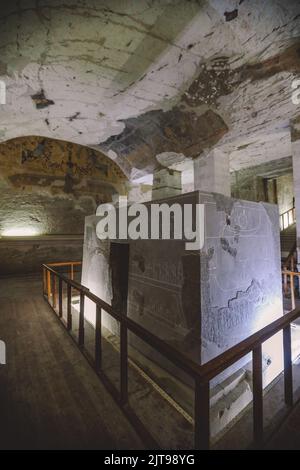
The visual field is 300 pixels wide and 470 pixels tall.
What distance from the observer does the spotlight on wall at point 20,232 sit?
785 cm

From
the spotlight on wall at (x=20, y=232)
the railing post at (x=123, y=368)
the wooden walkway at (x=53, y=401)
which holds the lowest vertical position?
the wooden walkway at (x=53, y=401)

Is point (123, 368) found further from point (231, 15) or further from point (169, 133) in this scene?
point (169, 133)

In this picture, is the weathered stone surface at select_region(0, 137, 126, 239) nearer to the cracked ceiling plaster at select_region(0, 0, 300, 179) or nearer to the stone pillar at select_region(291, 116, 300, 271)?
the cracked ceiling plaster at select_region(0, 0, 300, 179)

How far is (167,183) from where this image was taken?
6.84 meters

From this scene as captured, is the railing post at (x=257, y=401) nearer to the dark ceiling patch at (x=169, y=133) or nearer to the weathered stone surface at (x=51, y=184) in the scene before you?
the dark ceiling patch at (x=169, y=133)

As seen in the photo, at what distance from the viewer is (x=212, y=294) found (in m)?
2.11

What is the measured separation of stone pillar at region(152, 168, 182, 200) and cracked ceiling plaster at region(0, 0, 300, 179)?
0.52m

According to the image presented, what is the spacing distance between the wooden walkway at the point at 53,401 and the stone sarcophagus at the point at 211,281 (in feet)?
2.79

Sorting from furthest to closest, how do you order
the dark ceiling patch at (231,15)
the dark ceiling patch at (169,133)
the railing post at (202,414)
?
the dark ceiling patch at (169,133)
the dark ceiling patch at (231,15)
the railing post at (202,414)

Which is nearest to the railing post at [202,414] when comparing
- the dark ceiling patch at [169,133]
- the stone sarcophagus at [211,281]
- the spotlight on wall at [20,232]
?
the stone sarcophagus at [211,281]

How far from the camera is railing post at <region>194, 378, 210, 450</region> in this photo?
3.43ft

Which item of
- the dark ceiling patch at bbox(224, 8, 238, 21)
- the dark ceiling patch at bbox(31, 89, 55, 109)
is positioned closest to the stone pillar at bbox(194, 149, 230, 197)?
the dark ceiling patch at bbox(224, 8, 238, 21)

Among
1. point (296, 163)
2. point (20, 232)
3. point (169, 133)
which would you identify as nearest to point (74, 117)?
point (169, 133)

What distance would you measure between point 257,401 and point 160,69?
16.4 feet
